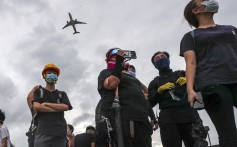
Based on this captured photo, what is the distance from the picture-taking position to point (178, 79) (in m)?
4.95

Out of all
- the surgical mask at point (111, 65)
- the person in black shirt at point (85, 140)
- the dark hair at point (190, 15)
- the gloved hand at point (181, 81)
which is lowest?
the person in black shirt at point (85, 140)

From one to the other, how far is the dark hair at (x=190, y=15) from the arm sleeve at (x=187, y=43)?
0.27m

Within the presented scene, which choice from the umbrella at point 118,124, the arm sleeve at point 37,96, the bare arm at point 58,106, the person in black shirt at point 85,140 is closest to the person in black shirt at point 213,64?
the umbrella at point 118,124

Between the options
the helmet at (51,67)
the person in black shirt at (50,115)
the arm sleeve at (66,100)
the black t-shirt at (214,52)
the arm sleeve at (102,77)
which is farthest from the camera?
the helmet at (51,67)

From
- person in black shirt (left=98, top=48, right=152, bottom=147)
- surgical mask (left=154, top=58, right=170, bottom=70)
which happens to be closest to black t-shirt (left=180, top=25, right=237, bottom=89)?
person in black shirt (left=98, top=48, right=152, bottom=147)

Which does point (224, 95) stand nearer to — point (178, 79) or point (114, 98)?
point (114, 98)

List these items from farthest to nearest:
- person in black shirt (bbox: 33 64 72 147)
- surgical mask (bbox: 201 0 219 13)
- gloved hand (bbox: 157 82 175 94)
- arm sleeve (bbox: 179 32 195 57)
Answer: person in black shirt (bbox: 33 64 72 147) < gloved hand (bbox: 157 82 175 94) < surgical mask (bbox: 201 0 219 13) < arm sleeve (bbox: 179 32 195 57)

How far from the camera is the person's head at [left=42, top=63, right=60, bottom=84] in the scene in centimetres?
544

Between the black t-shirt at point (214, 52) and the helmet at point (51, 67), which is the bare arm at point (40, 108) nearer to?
the helmet at point (51, 67)

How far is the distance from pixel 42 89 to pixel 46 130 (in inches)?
26.6

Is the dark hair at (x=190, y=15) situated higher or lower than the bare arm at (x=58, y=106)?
higher

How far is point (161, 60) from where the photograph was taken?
5.25 m

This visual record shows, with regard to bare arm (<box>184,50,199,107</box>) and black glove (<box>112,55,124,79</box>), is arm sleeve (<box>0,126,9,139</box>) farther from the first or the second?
bare arm (<box>184,50,199,107</box>)

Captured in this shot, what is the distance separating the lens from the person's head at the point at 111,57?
14.2 feet
